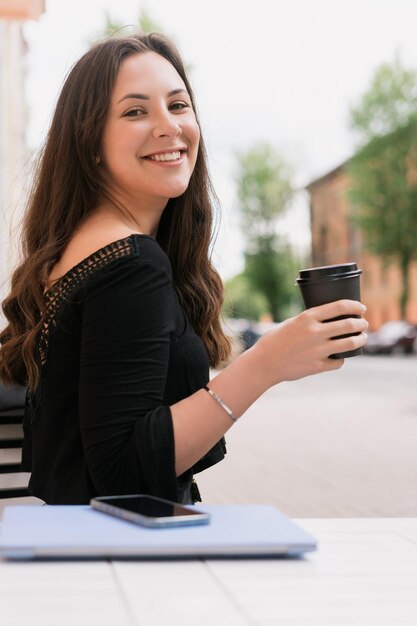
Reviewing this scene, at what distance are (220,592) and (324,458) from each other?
688cm

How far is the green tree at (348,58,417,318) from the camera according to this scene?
99.7 feet

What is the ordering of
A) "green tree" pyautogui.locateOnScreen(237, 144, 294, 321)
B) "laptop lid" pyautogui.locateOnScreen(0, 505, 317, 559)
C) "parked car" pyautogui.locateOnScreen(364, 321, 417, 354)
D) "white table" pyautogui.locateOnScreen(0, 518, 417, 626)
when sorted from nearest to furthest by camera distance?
"white table" pyautogui.locateOnScreen(0, 518, 417, 626) → "laptop lid" pyautogui.locateOnScreen(0, 505, 317, 559) → "parked car" pyautogui.locateOnScreen(364, 321, 417, 354) → "green tree" pyautogui.locateOnScreen(237, 144, 294, 321)

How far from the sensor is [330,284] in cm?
123

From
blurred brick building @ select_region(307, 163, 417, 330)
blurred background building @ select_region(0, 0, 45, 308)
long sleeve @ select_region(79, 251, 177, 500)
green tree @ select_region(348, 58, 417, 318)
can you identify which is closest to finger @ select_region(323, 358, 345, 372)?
long sleeve @ select_region(79, 251, 177, 500)

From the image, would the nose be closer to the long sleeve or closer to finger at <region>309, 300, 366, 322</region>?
the long sleeve

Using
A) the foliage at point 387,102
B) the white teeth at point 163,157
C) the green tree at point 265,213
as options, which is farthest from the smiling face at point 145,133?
the green tree at point 265,213

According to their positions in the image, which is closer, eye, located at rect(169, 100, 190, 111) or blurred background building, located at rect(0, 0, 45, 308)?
eye, located at rect(169, 100, 190, 111)

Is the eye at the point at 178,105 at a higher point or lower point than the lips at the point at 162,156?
higher

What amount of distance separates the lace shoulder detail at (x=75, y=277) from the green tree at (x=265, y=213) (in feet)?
125

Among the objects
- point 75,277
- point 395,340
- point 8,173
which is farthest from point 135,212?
point 395,340

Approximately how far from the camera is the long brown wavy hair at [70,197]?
5.04 feet

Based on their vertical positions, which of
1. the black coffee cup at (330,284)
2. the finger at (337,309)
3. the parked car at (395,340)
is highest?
the black coffee cup at (330,284)

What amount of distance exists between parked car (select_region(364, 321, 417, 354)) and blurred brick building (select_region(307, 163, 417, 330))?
5779 mm

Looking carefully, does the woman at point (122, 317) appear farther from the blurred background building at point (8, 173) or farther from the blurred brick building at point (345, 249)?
the blurred brick building at point (345, 249)
